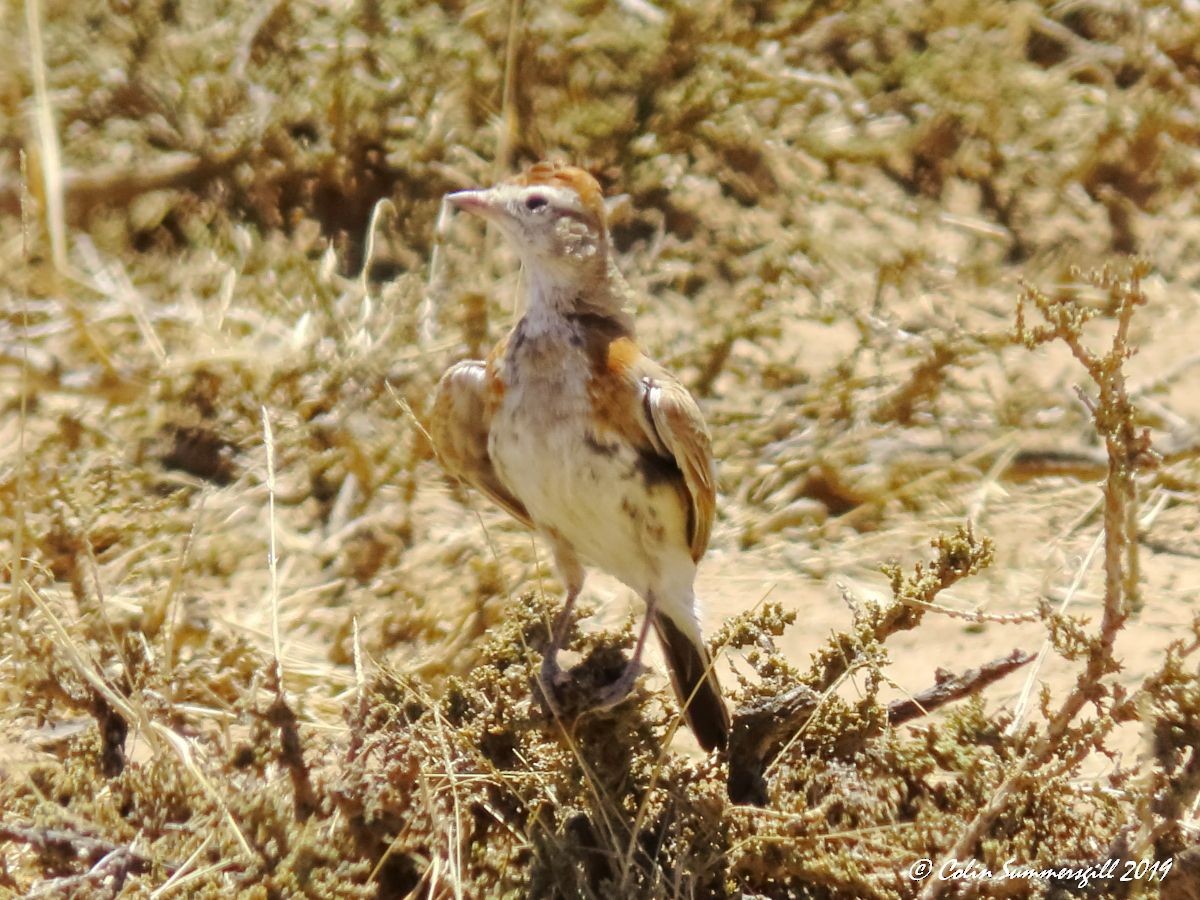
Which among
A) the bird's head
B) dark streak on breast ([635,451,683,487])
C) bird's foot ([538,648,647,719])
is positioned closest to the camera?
bird's foot ([538,648,647,719])

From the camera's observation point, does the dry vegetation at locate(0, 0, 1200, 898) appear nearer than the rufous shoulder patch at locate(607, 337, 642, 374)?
Yes

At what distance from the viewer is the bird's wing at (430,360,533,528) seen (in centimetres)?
388

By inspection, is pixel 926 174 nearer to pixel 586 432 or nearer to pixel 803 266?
pixel 803 266

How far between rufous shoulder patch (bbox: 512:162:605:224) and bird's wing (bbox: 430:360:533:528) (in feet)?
1.68

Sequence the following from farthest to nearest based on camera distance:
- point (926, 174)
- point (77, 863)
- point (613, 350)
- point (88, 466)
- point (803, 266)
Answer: point (926, 174)
point (803, 266)
point (88, 466)
point (613, 350)
point (77, 863)

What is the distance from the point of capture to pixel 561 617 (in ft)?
13.1

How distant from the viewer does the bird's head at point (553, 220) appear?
382 cm

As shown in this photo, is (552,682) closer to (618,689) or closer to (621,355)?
(618,689)

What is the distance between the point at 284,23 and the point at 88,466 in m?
2.56

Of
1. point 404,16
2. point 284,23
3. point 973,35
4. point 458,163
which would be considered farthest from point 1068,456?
point 284,23

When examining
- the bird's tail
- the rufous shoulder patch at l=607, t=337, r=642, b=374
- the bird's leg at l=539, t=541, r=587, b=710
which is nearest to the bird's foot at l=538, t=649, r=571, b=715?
the bird's leg at l=539, t=541, r=587, b=710

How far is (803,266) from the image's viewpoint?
619 cm

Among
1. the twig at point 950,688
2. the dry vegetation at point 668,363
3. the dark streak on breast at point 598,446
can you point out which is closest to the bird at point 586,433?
the dark streak on breast at point 598,446

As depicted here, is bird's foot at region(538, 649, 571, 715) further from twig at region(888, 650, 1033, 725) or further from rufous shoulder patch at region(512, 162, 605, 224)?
rufous shoulder patch at region(512, 162, 605, 224)
